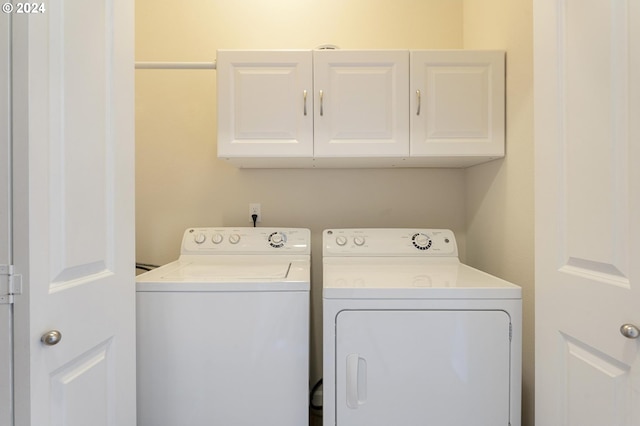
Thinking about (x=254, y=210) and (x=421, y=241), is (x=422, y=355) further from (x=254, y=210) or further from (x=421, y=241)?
(x=254, y=210)

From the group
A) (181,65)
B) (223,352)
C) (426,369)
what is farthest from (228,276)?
(181,65)

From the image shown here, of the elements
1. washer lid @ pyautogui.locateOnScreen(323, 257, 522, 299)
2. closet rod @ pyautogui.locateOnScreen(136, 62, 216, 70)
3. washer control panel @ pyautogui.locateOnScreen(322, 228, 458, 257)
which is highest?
closet rod @ pyautogui.locateOnScreen(136, 62, 216, 70)

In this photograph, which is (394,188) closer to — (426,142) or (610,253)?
(426,142)

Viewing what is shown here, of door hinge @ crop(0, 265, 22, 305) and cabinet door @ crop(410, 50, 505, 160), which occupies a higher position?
A: cabinet door @ crop(410, 50, 505, 160)

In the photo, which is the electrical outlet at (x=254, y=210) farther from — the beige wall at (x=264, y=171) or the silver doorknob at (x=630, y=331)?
the silver doorknob at (x=630, y=331)

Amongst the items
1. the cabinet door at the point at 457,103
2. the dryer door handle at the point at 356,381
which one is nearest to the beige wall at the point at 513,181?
the cabinet door at the point at 457,103

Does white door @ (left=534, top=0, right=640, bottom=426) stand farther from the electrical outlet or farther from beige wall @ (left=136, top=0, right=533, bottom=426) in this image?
the electrical outlet

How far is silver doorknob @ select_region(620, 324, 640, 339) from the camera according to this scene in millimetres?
706

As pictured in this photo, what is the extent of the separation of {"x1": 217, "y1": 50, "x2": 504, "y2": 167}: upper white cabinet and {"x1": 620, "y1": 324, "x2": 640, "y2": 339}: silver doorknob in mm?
972

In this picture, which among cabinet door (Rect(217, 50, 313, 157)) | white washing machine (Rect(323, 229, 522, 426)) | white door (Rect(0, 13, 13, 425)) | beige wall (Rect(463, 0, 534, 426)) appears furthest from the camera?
cabinet door (Rect(217, 50, 313, 157))

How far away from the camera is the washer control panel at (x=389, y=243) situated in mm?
1679

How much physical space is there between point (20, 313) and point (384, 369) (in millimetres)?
1027

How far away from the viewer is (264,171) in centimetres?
193

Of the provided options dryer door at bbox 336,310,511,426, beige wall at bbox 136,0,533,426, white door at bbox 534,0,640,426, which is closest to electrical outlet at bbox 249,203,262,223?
beige wall at bbox 136,0,533,426
